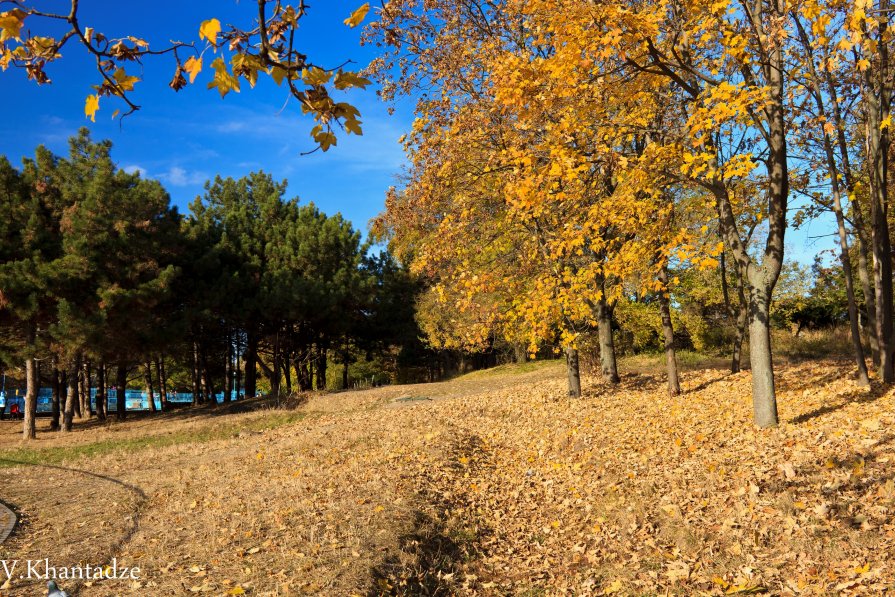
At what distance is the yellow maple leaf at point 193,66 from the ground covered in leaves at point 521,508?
4.12 meters

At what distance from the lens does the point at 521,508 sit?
293 inches

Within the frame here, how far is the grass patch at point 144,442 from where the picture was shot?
14965mm

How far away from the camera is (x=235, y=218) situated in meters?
30.5

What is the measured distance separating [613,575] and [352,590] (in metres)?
2.47

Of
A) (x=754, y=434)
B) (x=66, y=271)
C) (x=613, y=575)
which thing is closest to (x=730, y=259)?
(x=754, y=434)

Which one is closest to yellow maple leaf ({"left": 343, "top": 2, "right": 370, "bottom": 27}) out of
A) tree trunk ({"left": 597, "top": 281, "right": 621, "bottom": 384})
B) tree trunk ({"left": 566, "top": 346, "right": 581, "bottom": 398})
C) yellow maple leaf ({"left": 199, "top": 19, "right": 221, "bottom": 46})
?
yellow maple leaf ({"left": 199, "top": 19, "right": 221, "bottom": 46})

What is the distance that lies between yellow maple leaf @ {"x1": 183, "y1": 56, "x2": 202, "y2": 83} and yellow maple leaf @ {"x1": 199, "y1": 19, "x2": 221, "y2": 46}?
149 millimetres

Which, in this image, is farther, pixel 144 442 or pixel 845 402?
pixel 144 442

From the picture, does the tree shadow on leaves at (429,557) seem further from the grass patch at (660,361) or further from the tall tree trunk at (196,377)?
the tall tree trunk at (196,377)

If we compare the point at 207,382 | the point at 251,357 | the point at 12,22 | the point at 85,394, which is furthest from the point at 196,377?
the point at 12,22

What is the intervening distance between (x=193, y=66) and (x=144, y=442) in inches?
700

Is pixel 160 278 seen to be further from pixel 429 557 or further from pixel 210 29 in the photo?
pixel 210 29

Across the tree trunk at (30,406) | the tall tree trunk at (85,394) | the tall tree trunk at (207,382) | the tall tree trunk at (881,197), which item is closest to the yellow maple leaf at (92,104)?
the tall tree trunk at (881,197)

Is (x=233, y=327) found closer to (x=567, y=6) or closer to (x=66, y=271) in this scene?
(x=66, y=271)
